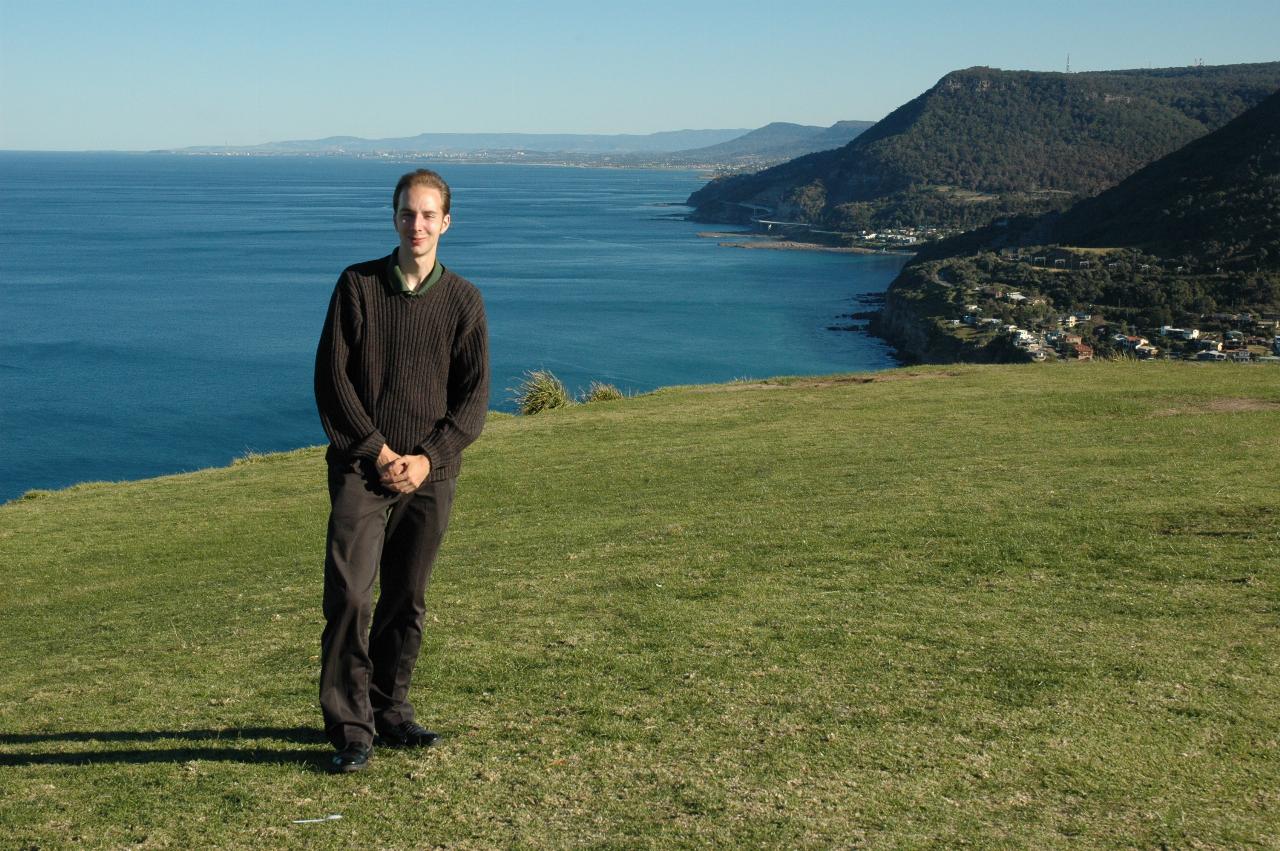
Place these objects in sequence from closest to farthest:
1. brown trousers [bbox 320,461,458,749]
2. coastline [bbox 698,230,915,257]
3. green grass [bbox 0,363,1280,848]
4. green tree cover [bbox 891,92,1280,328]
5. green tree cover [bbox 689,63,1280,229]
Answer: green grass [bbox 0,363,1280,848] → brown trousers [bbox 320,461,458,749] → green tree cover [bbox 891,92,1280,328] → coastline [bbox 698,230,915,257] → green tree cover [bbox 689,63,1280,229]

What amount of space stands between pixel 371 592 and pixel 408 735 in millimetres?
610

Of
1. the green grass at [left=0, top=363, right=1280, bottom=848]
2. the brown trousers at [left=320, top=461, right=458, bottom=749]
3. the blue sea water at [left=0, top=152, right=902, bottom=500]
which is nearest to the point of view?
the green grass at [left=0, top=363, right=1280, bottom=848]

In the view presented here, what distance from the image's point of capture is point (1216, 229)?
211ft

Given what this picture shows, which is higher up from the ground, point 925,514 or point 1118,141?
point 1118,141

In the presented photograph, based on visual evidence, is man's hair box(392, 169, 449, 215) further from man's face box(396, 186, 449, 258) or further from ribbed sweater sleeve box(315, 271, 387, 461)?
ribbed sweater sleeve box(315, 271, 387, 461)

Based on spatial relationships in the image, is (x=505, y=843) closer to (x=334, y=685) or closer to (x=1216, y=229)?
(x=334, y=685)

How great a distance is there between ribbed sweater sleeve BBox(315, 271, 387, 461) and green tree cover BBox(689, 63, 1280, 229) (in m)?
129

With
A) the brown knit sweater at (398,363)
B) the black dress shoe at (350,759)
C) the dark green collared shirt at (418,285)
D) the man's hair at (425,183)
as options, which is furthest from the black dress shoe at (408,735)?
the man's hair at (425,183)

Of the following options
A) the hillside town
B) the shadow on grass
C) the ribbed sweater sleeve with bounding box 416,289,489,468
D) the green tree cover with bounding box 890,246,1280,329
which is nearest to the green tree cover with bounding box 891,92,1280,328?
the green tree cover with bounding box 890,246,1280,329

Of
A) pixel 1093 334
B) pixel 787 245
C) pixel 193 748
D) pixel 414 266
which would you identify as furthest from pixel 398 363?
pixel 787 245

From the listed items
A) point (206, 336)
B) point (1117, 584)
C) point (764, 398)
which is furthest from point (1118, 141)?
point (1117, 584)

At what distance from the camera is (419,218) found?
14.0ft

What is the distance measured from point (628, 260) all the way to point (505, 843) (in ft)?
369

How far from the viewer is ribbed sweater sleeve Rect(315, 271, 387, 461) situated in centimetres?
425
